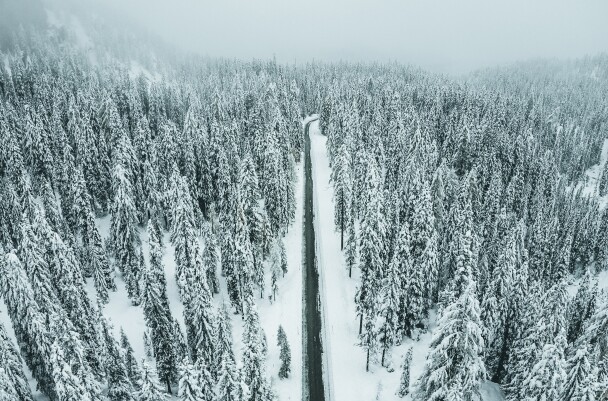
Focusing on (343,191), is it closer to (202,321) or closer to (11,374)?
(202,321)

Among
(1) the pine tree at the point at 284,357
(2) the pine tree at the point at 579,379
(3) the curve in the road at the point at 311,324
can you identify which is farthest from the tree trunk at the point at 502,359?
(1) the pine tree at the point at 284,357

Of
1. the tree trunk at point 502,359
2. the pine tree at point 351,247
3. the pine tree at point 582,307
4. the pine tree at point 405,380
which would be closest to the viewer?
the pine tree at point 405,380

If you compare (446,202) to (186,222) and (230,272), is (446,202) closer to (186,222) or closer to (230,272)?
(230,272)

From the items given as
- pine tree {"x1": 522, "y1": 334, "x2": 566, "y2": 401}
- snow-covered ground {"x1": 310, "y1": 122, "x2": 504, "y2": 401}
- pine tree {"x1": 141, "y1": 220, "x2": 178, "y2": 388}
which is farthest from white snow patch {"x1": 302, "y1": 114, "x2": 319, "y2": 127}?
pine tree {"x1": 522, "y1": 334, "x2": 566, "y2": 401}

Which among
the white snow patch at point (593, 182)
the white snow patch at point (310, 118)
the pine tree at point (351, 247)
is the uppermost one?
the white snow patch at point (310, 118)

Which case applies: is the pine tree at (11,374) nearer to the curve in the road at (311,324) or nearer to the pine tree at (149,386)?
the pine tree at (149,386)
